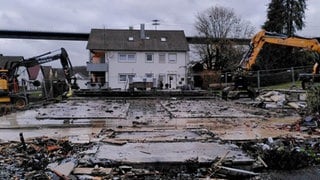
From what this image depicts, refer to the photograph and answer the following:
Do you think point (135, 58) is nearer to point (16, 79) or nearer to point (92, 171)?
point (16, 79)

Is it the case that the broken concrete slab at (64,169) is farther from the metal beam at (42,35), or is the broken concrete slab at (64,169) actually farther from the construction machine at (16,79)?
the metal beam at (42,35)

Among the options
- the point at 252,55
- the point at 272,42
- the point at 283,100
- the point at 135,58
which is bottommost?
the point at 283,100

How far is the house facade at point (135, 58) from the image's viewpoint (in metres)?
56.8

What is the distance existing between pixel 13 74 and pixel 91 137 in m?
19.6

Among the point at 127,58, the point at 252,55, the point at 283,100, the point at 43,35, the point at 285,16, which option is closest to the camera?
the point at 283,100

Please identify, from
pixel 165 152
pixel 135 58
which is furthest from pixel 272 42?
pixel 135 58

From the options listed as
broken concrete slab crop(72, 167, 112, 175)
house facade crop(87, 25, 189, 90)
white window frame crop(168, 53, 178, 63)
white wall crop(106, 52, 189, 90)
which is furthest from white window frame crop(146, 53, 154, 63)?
broken concrete slab crop(72, 167, 112, 175)

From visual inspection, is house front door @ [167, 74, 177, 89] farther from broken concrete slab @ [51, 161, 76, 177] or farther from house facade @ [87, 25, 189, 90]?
broken concrete slab @ [51, 161, 76, 177]

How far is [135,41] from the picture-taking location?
60.2m

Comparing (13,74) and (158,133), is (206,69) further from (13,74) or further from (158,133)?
(158,133)

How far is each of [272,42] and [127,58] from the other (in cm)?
3287

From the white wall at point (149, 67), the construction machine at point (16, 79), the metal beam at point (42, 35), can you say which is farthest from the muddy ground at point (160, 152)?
the metal beam at point (42, 35)

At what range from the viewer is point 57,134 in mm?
11422

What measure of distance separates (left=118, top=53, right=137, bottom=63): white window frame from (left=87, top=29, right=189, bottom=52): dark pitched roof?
68cm
